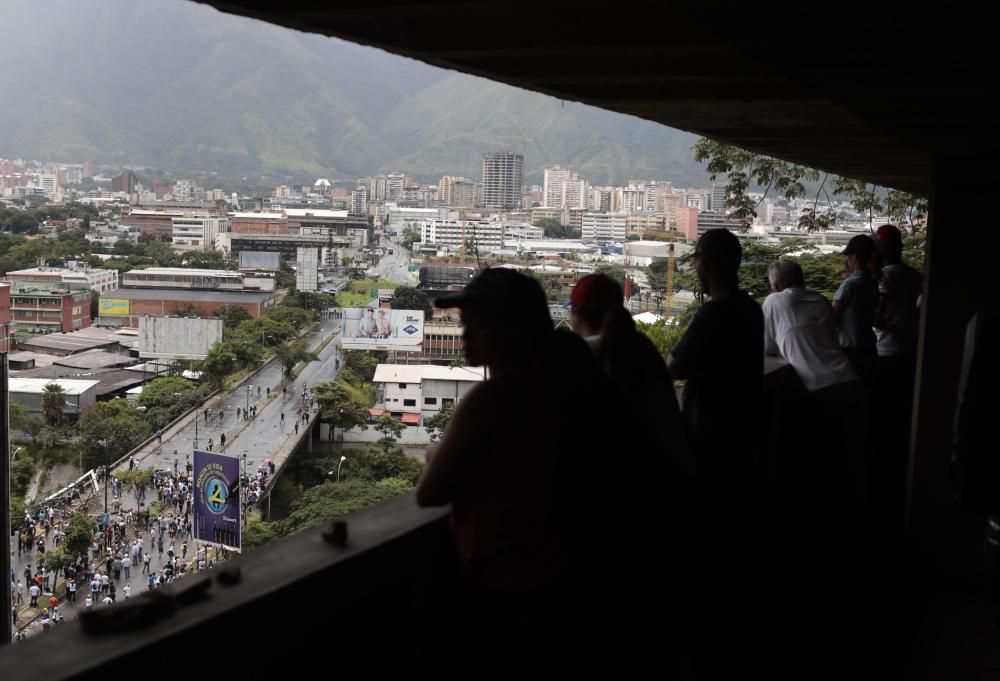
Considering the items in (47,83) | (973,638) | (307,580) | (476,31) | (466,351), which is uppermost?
(47,83)

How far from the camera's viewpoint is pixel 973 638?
8.50 ft

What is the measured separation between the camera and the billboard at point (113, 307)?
5162 cm

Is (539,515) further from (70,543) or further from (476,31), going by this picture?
(70,543)

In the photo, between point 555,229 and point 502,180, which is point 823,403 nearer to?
point 555,229

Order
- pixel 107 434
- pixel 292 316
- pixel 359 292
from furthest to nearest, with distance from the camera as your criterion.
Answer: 1. pixel 359 292
2. pixel 292 316
3. pixel 107 434

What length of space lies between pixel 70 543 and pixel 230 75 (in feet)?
323

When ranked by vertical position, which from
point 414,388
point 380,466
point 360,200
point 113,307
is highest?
point 360,200

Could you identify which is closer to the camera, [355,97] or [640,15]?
[640,15]

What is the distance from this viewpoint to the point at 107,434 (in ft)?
118

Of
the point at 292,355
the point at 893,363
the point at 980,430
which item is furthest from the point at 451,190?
the point at 980,430

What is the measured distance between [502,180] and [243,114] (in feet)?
176

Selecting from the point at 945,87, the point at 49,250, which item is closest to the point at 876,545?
the point at 945,87

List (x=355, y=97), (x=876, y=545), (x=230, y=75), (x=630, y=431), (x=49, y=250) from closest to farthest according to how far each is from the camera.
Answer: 1. (x=630, y=431)
2. (x=876, y=545)
3. (x=49, y=250)
4. (x=230, y=75)
5. (x=355, y=97)

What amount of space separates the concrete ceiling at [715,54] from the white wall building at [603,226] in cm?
5223
